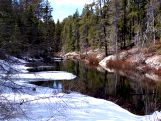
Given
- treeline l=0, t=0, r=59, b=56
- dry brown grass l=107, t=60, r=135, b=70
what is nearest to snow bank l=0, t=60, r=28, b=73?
treeline l=0, t=0, r=59, b=56

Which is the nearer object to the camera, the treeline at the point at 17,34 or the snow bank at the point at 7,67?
the treeline at the point at 17,34

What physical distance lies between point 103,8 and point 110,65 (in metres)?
15.8

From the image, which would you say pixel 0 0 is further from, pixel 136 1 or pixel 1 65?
pixel 136 1

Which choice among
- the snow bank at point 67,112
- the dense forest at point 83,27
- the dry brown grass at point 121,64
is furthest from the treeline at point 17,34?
the dry brown grass at point 121,64

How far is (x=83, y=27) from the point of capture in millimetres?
72625

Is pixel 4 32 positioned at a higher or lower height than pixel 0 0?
lower

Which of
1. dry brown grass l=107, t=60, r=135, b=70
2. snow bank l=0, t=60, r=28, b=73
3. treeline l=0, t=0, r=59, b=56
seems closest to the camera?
treeline l=0, t=0, r=59, b=56

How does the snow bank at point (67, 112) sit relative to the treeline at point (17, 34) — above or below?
below

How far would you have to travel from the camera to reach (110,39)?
175ft

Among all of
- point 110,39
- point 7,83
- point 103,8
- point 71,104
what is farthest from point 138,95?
point 103,8

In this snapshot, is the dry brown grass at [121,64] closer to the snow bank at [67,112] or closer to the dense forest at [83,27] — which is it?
the dense forest at [83,27]

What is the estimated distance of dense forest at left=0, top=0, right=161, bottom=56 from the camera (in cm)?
407

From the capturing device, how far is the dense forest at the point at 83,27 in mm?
4066

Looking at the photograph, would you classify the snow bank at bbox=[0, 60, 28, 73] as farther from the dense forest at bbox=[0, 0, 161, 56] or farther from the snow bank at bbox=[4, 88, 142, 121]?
the snow bank at bbox=[4, 88, 142, 121]
